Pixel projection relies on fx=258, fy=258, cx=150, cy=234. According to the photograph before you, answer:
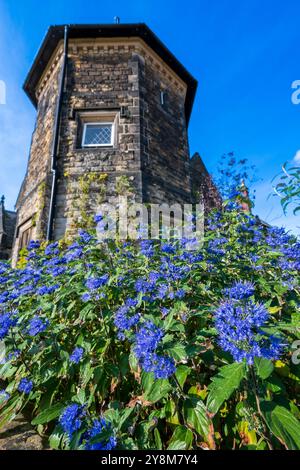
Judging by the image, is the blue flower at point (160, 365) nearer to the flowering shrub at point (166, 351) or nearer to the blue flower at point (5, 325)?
the flowering shrub at point (166, 351)

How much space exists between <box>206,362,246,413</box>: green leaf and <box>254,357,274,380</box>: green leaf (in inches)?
2.9

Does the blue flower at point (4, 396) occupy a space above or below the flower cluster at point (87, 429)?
below

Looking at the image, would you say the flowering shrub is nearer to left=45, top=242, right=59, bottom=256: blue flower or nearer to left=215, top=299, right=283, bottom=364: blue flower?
left=215, top=299, right=283, bottom=364: blue flower

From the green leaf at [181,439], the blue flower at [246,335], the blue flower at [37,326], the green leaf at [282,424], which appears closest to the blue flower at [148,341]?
the blue flower at [246,335]

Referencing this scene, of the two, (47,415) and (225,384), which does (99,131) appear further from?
(225,384)

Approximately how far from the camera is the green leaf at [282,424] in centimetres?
113

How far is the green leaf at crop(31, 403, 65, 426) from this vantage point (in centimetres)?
158

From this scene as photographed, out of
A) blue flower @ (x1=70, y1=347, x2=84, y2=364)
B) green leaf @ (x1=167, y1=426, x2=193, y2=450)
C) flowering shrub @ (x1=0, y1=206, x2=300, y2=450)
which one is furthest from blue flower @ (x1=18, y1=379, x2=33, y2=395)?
green leaf @ (x1=167, y1=426, x2=193, y2=450)

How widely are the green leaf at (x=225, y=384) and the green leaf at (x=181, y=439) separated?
0.69 feet

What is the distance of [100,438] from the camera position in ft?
4.09

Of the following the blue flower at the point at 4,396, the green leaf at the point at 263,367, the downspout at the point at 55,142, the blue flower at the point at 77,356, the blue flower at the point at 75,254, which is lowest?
the blue flower at the point at 4,396

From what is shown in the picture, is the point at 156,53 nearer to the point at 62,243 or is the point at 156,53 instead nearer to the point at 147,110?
the point at 147,110
